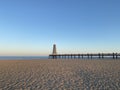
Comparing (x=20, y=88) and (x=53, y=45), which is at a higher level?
(x=53, y=45)

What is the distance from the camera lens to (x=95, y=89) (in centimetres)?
727

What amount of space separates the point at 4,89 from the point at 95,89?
181 inches

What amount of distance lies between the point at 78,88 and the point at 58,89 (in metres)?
1.05

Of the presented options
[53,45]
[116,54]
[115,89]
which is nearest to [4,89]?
[115,89]

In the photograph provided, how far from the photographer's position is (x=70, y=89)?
734 cm

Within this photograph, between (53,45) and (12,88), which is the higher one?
(53,45)

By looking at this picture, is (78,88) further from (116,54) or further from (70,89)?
(116,54)

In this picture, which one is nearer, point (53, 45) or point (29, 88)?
point (29, 88)

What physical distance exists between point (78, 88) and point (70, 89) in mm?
465

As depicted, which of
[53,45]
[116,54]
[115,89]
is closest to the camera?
[115,89]

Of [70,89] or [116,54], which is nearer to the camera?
[70,89]

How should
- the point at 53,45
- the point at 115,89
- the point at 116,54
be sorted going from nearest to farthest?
the point at 115,89 < the point at 116,54 < the point at 53,45

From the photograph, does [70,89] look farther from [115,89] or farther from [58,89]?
[115,89]

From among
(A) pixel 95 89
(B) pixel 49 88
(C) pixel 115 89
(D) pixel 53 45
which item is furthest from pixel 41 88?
(D) pixel 53 45
